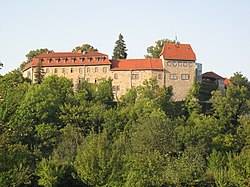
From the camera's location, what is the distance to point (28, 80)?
261ft

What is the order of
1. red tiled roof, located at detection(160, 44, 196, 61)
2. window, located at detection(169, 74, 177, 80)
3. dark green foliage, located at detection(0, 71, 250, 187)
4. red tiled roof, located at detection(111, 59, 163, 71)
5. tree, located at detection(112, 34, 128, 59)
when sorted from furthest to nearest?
tree, located at detection(112, 34, 128, 59)
red tiled roof, located at detection(160, 44, 196, 61)
red tiled roof, located at detection(111, 59, 163, 71)
window, located at detection(169, 74, 177, 80)
dark green foliage, located at detection(0, 71, 250, 187)

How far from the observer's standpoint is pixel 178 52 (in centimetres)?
7931

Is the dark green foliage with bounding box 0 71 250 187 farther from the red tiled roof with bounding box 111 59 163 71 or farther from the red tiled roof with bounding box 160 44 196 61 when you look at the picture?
the red tiled roof with bounding box 160 44 196 61

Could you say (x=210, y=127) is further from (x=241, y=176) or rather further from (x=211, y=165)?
(x=241, y=176)

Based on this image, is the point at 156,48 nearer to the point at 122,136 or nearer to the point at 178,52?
the point at 178,52

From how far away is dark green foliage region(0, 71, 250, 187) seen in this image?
32.8 m

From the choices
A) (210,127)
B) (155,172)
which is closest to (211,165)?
(210,127)

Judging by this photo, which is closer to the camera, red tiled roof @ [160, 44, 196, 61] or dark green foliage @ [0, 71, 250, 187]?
dark green foliage @ [0, 71, 250, 187]

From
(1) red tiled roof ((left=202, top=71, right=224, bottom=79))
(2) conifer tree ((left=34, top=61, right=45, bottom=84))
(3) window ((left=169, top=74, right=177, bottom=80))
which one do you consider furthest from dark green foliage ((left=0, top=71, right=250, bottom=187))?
(1) red tiled roof ((left=202, top=71, right=224, bottom=79))

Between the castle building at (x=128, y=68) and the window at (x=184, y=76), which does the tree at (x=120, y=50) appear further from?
the window at (x=184, y=76)

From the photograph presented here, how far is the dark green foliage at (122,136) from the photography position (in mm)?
32844

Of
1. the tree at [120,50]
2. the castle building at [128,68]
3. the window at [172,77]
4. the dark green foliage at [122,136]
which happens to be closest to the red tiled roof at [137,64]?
the castle building at [128,68]

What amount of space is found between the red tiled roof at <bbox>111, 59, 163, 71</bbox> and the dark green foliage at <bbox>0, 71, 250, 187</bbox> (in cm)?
360

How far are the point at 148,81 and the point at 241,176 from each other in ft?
138
